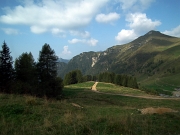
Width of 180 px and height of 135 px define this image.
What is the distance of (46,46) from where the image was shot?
118ft

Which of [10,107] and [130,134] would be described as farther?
[10,107]

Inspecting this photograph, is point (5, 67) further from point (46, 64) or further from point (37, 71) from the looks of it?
point (46, 64)

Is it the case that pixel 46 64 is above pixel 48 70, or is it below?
above

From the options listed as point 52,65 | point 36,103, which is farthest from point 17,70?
point 36,103

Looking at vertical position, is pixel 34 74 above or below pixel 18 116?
above

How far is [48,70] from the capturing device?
35.2 m

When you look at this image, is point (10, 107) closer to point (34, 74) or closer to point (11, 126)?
point (11, 126)

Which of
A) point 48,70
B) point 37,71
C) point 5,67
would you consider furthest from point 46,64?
point 5,67

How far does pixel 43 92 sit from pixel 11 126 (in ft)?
85.1

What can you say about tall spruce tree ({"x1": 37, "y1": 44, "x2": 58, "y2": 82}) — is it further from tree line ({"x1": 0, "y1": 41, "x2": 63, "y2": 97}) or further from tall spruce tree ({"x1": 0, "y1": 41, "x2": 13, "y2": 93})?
tall spruce tree ({"x1": 0, "y1": 41, "x2": 13, "y2": 93})

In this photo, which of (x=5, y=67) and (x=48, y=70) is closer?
(x=5, y=67)

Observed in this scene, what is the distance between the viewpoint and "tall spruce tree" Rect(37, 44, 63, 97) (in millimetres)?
34594

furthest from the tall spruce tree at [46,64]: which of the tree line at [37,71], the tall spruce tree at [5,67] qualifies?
the tall spruce tree at [5,67]

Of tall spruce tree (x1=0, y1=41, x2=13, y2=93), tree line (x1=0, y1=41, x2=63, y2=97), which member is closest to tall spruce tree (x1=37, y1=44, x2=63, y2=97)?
tree line (x1=0, y1=41, x2=63, y2=97)
